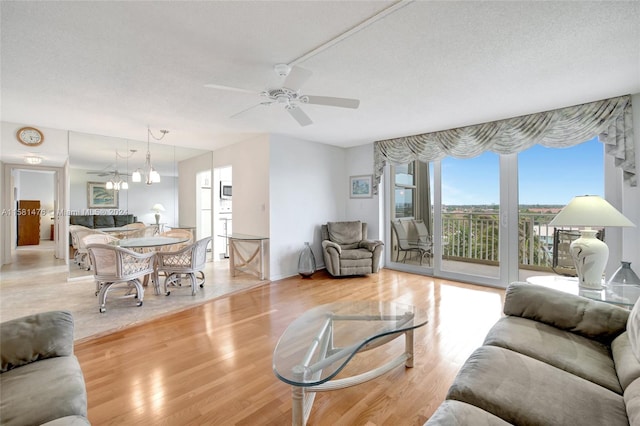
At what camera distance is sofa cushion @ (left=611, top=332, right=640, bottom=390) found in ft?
4.03

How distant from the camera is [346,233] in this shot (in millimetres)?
5402

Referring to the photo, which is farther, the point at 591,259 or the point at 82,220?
the point at 82,220

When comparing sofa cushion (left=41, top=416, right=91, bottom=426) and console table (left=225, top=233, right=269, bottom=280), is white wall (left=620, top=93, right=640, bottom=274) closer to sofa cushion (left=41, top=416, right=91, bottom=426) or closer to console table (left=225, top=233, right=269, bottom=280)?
console table (left=225, top=233, right=269, bottom=280)

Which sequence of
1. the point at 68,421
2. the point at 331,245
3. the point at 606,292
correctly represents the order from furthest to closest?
the point at 331,245, the point at 606,292, the point at 68,421

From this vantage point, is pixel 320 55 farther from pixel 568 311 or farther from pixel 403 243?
Answer: pixel 403 243

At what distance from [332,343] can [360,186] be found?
4.16 metres

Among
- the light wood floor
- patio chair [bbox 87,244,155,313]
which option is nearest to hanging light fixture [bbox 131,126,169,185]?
patio chair [bbox 87,244,155,313]

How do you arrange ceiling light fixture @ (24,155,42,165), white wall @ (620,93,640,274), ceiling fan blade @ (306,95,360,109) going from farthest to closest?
ceiling light fixture @ (24,155,42,165) < white wall @ (620,93,640,274) < ceiling fan blade @ (306,95,360,109)

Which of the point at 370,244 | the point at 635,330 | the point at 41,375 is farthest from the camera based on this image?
the point at 370,244

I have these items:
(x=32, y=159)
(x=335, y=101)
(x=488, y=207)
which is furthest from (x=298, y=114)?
(x=32, y=159)

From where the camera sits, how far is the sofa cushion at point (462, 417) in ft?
3.40

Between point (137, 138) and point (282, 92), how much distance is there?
12.7 ft

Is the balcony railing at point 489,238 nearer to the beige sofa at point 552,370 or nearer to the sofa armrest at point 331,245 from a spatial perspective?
the sofa armrest at point 331,245

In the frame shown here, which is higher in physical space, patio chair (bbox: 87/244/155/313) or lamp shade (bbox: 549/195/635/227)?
lamp shade (bbox: 549/195/635/227)
